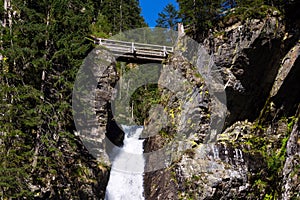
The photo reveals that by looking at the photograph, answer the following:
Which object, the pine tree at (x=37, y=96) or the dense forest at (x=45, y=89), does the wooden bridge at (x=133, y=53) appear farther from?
the pine tree at (x=37, y=96)

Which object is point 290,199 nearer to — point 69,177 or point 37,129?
point 69,177

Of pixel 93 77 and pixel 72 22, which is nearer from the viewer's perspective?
pixel 72 22

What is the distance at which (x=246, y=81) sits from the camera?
47.5 feet

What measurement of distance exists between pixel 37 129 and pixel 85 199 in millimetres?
4320

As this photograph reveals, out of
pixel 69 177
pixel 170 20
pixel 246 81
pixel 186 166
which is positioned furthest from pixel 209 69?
pixel 170 20

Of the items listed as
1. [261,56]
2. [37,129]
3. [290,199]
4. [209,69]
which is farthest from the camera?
[209,69]

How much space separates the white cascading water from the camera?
57.2ft

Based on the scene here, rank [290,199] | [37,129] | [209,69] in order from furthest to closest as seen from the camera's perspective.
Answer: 1. [209,69]
2. [37,129]
3. [290,199]

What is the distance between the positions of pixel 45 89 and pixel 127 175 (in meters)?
7.49

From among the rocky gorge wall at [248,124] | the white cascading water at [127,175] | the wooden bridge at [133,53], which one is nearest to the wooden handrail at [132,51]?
the wooden bridge at [133,53]

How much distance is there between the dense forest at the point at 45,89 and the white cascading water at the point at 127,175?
5.25ft

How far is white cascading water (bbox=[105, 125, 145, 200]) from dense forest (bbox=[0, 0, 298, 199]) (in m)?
1.60

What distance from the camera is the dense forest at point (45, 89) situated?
39.6 feet

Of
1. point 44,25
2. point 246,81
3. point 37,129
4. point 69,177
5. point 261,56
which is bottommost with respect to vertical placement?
point 69,177
